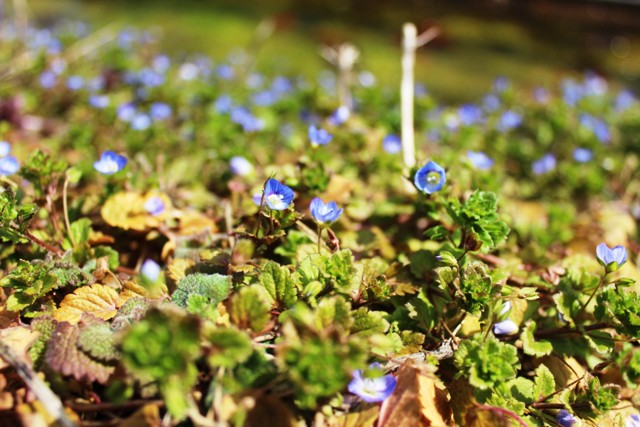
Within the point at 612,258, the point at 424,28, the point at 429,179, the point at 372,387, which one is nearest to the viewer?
the point at 372,387

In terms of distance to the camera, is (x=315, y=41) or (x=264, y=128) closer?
(x=264, y=128)

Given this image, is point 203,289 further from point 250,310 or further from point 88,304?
point 88,304

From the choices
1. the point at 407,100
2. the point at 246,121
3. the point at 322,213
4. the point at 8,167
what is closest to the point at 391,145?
the point at 407,100

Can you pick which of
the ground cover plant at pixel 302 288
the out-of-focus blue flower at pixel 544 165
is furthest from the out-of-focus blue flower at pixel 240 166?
the out-of-focus blue flower at pixel 544 165

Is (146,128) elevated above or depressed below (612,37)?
below

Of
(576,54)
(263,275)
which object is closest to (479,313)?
(263,275)

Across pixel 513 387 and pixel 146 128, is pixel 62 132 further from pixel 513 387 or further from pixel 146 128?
pixel 513 387

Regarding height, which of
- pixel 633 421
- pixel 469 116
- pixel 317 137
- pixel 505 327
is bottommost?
pixel 633 421
